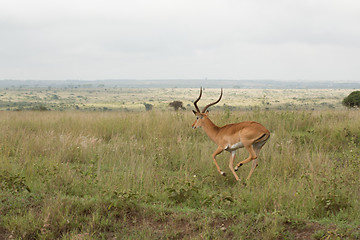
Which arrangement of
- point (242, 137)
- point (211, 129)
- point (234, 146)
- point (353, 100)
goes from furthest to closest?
1. point (353, 100)
2. point (211, 129)
3. point (234, 146)
4. point (242, 137)

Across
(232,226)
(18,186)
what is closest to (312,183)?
(232,226)

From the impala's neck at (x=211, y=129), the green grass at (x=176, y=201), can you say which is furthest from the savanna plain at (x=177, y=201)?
the impala's neck at (x=211, y=129)

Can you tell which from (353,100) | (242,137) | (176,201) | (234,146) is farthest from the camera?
(353,100)

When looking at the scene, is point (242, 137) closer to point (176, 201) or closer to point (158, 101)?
point (176, 201)

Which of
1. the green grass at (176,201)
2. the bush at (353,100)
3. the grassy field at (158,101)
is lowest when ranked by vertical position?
the grassy field at (158,101)

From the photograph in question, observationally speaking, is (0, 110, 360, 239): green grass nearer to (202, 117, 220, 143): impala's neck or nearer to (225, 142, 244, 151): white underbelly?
(225, 142, 244, 151): white underbelly

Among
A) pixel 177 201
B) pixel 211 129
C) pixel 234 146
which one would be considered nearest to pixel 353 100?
pixel 211 129

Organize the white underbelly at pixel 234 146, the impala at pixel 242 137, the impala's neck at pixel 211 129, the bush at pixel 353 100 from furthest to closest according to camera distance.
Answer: the bush at pixel 353 100, the impala's neck at pixel 211 129, the white underbelly at pixel 234 146, the impala at pixel 242 137

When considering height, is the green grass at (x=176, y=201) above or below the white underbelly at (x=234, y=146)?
below

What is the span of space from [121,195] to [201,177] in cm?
261

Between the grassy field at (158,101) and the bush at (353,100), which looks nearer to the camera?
the bush at (353,100)

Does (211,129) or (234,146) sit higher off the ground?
(211,129)

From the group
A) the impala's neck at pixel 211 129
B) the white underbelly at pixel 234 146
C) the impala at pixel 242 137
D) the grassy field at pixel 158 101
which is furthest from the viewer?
the grassy field at pixel 158 101

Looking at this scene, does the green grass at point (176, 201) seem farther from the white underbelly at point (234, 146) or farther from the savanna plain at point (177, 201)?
the white underbelly at point (234, 146)
